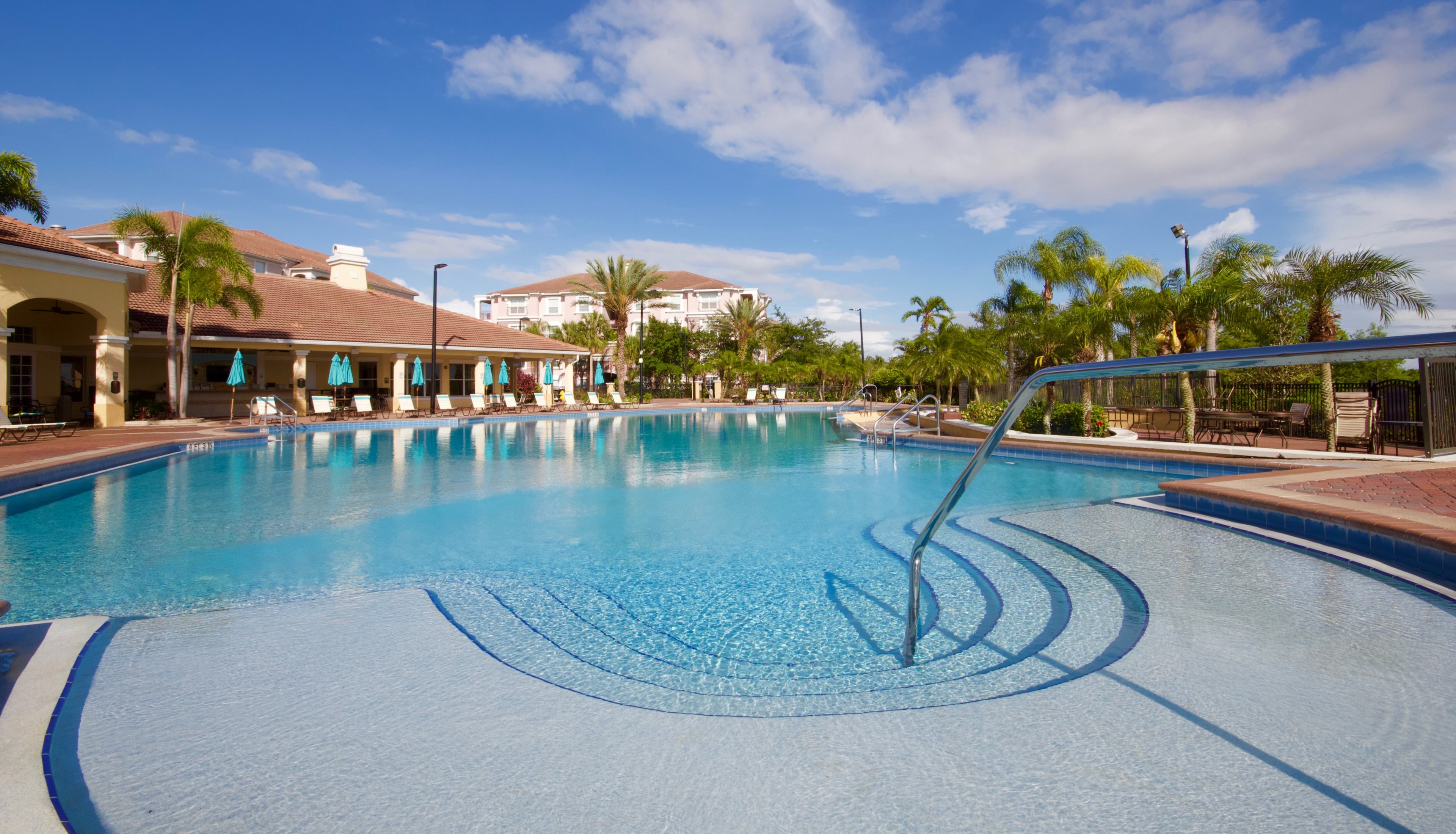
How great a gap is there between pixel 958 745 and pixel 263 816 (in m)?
2.57

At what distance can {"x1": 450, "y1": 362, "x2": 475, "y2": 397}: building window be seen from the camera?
1276 inches

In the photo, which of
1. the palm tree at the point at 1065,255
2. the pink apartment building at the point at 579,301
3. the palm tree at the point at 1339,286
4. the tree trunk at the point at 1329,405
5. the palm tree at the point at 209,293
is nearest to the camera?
the palm tree at the point at 1339,286

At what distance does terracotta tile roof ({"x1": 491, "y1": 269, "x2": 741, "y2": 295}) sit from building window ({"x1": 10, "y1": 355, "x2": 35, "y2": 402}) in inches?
1685

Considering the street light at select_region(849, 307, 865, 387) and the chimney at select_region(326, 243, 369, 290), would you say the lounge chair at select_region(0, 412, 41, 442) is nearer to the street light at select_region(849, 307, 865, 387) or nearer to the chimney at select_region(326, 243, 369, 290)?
the chimney at select_region(326, 243, 369, 290)

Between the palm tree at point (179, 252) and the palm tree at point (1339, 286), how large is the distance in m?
25.8

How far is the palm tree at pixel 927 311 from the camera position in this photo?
38156mm

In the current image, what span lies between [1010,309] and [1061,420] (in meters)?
16.6

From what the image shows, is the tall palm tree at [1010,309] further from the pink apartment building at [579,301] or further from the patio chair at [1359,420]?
the pink apartment building at [579,301]

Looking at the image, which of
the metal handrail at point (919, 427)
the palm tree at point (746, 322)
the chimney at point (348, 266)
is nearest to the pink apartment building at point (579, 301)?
the palm tree at point (746, 322)

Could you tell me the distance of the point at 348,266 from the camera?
34312 millimetres

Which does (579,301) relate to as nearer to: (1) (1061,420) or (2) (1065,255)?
(2) (1065,255)

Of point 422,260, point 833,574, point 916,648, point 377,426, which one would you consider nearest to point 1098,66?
point 833,574

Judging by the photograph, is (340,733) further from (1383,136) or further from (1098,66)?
(1383,136)

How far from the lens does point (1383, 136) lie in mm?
17625
